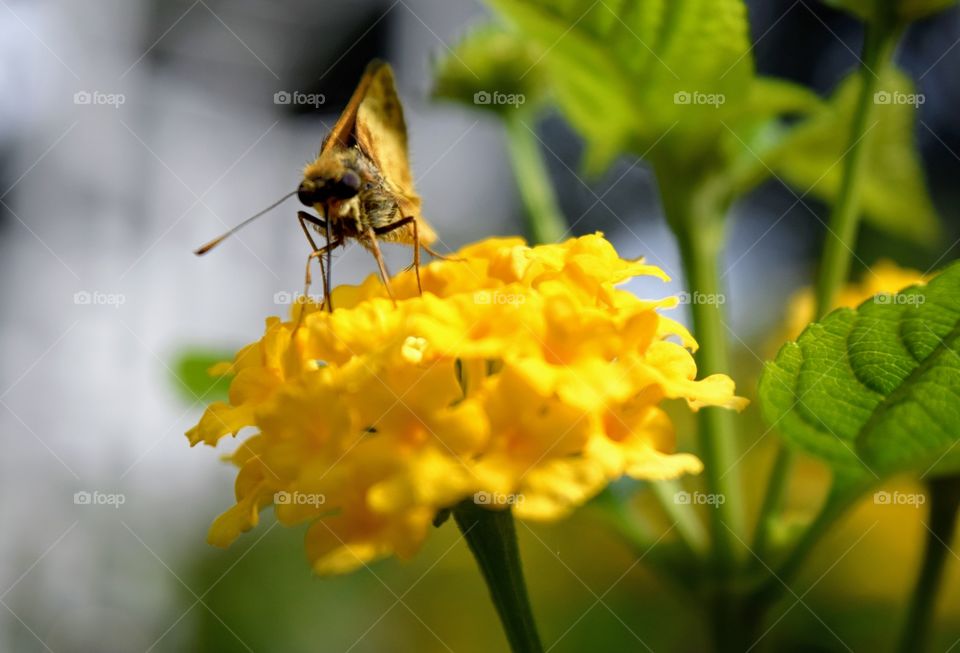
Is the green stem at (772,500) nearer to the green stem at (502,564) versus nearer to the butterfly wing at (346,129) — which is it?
the green stem at (502,564)

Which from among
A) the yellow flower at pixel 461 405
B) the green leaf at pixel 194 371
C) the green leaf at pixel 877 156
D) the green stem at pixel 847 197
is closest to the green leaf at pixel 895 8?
the green stem at pixel 847 197

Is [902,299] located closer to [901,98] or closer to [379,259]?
[379,259]

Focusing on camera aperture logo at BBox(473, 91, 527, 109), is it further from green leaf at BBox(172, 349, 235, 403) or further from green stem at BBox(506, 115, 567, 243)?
green leaf at BBox(172, 349, 235, 403)

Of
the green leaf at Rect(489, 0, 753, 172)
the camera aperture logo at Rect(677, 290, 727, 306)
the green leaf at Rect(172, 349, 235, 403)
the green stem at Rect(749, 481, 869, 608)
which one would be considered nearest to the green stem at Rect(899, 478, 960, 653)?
the green stem at Rect(749, 481, 869, 608)

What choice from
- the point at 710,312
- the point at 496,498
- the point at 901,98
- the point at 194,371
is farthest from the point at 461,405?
the point at 901,98

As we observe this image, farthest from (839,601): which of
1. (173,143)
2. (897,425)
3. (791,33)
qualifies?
(173,143)

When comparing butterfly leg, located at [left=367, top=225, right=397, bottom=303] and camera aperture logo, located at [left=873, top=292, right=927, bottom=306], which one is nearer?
camera aperture logo, located at [left=873, top=292, right=927, bottom=306]

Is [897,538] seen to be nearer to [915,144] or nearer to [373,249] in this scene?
[915,144]
